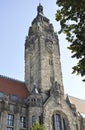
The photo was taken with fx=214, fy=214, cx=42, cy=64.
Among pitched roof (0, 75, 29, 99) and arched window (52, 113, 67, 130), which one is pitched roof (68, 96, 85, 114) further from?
pitched roof (0, 75, 29, 99)

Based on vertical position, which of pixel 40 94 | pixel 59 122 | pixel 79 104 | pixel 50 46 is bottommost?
pixel 59 122

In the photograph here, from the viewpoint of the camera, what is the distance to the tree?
383 inches

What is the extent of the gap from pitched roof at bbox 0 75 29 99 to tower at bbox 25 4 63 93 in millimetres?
1266

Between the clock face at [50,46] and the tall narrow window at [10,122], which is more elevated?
the clock face at [50,46]

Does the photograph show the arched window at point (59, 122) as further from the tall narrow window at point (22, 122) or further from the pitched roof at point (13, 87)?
the pitched roof at point (13, 87)

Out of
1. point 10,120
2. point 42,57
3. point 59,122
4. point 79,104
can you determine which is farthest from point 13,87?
point 79,104

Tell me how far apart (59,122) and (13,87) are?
9597mm

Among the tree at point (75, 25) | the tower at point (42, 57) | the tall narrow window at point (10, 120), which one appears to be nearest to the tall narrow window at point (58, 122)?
the tower at point (42, 57)

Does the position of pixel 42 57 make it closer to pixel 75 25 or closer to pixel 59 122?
pixel 59 122

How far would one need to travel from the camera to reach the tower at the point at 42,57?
3594 centimetres

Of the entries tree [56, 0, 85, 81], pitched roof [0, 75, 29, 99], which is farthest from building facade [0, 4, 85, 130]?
tree [56, 0, 85, 81]

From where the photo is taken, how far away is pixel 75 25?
10062 millimetres

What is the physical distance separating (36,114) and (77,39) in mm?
21977

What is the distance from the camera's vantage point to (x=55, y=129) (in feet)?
101
